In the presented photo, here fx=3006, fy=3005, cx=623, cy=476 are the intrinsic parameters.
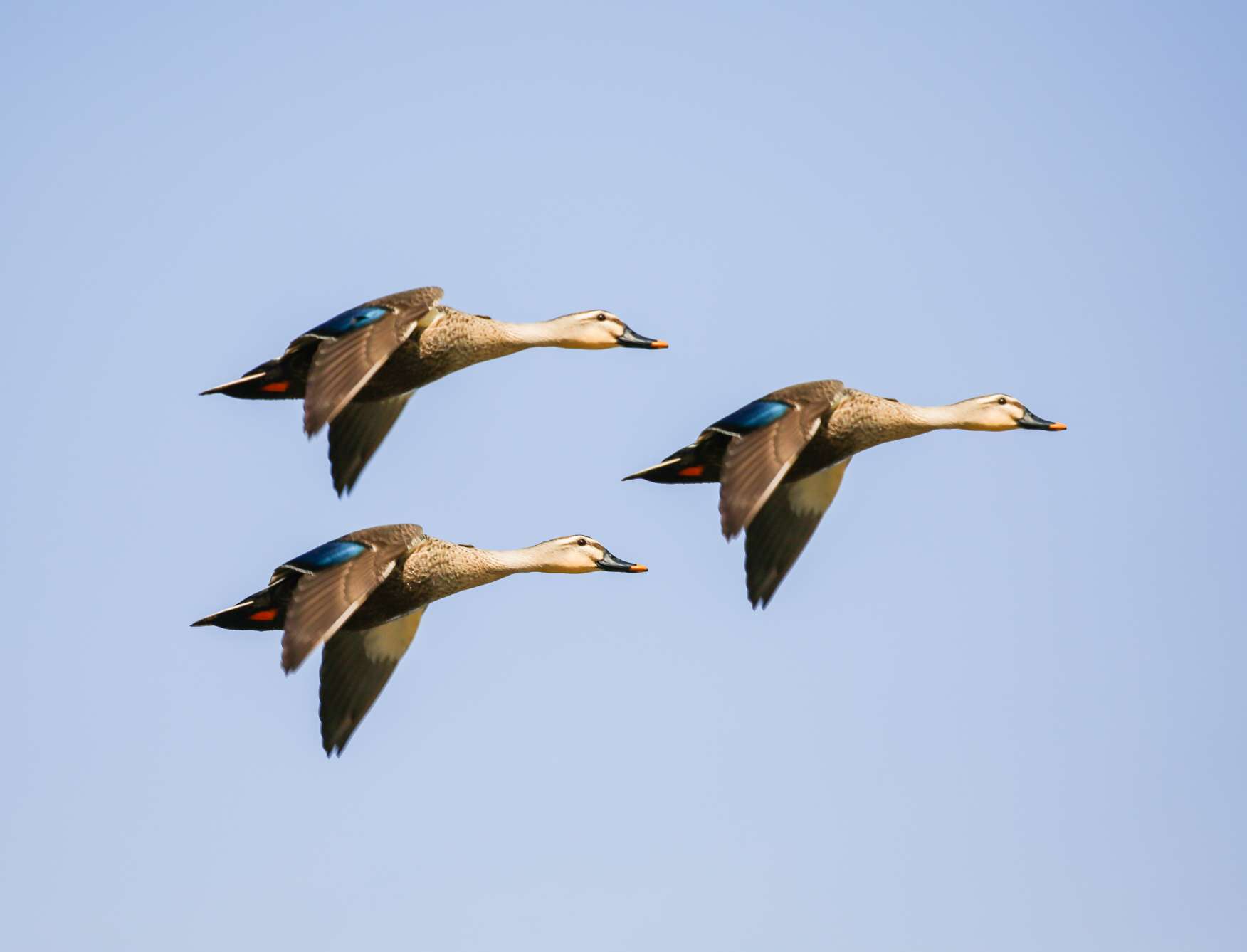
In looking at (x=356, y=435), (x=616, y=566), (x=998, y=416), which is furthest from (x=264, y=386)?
(x=998, y=416)

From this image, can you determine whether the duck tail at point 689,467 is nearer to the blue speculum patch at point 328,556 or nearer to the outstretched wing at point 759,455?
the outstretched wing at point 759,455

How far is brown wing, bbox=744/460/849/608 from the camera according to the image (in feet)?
91.7

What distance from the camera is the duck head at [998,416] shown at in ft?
95.0

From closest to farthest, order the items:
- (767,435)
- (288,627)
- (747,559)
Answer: (288,627), (767,435), (747,559)

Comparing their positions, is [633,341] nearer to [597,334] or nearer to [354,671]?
[597,334]

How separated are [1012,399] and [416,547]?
6419 mm

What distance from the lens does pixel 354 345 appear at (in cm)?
2605

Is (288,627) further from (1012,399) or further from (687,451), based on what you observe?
(1012,399)

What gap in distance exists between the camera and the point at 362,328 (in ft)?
86.1

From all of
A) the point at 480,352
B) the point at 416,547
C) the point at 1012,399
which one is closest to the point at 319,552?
the point at 416,547

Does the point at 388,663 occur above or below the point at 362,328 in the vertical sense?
below

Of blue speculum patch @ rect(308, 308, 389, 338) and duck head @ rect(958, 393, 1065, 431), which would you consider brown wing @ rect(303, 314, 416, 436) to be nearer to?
blue speculum patch @ rect(308, 308, 389, 338)

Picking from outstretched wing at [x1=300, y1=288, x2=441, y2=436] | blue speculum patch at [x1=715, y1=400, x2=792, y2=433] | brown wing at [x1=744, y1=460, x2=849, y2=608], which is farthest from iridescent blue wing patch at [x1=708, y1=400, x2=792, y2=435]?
outstretched wing at [x1=300, y1=288, x2=441, y2=436]


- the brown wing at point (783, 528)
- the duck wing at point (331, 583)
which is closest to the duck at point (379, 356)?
the duck wing at point (331, 583)
